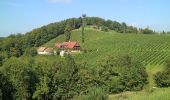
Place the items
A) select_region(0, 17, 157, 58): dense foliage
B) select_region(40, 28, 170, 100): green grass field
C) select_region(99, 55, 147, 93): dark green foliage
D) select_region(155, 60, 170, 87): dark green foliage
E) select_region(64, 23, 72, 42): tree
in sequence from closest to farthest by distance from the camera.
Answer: select_region(155, 60, 170, 87): dark green foliage < select_region(99, 55, 147, 93): dark green foliage < select_region(40, 28, 170, 100): green grass field < select_region(0, 17, 157, 58): dense foliage < select_region(64, 23, 72, 42): tree

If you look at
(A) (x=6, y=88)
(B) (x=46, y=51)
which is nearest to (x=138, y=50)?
(B) (x=46, y=51)

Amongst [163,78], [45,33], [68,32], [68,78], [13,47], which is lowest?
[163,78]

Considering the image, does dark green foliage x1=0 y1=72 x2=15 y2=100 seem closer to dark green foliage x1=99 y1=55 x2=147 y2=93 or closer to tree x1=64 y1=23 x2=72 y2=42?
dark green foliage x1=99 y1=55 x2=147 y2=93

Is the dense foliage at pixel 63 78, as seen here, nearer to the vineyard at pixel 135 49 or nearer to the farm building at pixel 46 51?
the vineyard at pixel 135 49

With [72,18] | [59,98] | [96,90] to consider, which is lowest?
[59,98]

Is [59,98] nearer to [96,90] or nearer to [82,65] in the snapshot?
[82,65]

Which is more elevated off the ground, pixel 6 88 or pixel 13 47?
pixel 13 47

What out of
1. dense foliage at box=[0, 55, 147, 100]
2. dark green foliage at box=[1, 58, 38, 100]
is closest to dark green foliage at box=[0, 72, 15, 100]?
dense foliage at box=[0, 55, 147, 100]

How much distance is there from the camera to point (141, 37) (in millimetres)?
102625

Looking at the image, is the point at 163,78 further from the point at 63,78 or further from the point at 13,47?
the point at 13,47

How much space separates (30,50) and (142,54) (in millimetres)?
42781

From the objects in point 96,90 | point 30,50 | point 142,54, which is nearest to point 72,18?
point 30,50

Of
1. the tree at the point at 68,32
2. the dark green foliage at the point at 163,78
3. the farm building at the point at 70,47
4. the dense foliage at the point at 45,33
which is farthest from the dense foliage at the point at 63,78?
the tree at the point at 68,32

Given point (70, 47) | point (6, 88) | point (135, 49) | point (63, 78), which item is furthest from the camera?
point (70, 47)
